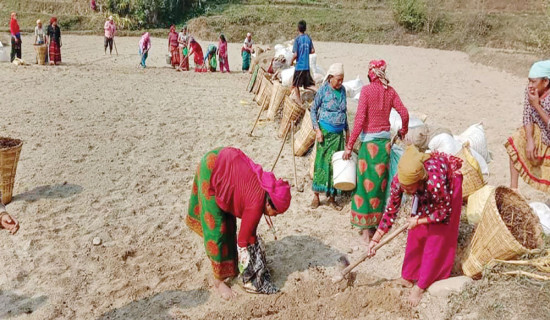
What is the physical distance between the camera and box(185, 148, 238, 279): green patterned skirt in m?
3.44

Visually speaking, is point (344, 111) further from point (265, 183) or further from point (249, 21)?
point (249, 21)

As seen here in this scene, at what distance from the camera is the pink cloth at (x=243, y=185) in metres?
3.32

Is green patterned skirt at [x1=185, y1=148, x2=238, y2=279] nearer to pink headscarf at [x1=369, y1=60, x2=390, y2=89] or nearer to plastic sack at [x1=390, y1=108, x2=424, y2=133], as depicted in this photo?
pink headscarf at [x1=369, y1=60, x2=390, y2=89]

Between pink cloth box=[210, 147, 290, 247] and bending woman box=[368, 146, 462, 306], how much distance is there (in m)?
0.80

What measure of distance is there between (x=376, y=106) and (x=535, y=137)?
53.9 inches

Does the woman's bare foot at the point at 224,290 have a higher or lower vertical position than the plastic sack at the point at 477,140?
lower

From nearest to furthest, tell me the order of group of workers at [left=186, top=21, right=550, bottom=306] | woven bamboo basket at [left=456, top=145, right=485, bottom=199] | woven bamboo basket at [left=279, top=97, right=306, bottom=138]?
group of workers at [left=186, top=21, right=550, bottom=306] < woven bamboo basket at [left=456, top=145, right=485, bottom=199] < woven bamboo basket at [left=279, top=97, right=306, bottom=138]

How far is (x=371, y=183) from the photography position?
4.41 metres

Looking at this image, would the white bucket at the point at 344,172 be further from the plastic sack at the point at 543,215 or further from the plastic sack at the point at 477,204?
the plastic sack at the point at 543,215

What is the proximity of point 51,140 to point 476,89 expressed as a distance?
32.0 ft

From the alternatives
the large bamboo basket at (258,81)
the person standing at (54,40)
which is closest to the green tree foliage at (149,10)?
the person standing at (54,40)

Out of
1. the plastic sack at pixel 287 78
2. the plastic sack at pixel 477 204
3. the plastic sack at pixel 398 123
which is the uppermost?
the plastic sack at pixel 287 78

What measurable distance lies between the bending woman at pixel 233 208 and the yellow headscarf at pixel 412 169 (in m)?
0.77

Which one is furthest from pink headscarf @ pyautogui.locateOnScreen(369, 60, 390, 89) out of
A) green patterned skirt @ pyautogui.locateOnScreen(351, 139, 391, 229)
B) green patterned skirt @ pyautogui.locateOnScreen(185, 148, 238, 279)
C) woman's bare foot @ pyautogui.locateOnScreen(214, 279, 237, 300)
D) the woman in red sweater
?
woman's bare foot @ pyautogui.locateOnScreen(214, 279, 237, 300)
